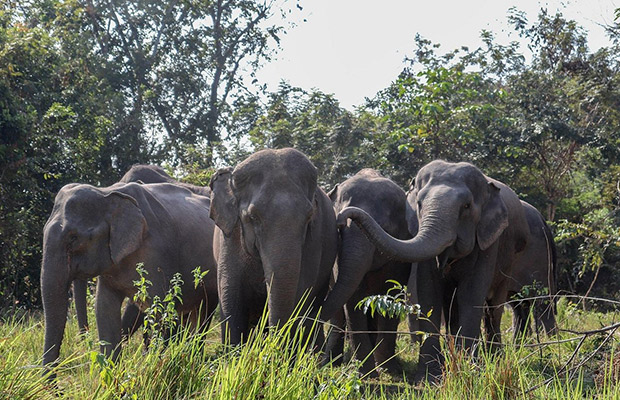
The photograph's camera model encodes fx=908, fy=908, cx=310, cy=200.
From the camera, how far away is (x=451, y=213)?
301 inches

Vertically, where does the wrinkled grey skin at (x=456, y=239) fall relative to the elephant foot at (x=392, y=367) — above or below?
above

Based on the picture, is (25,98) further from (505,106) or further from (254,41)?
(254,41)

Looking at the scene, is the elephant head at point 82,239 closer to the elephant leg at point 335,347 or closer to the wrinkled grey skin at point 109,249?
the wrinkled grey skin at point 109,249

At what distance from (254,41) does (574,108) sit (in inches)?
442

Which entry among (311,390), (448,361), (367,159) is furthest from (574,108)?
(311,390)

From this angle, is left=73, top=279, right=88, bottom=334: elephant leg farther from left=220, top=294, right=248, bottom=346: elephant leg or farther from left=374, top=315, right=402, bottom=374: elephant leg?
left=374, top=315, right=402, bottom=374: elephant leg

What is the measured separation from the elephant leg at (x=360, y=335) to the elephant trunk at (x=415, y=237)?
3.25 feet

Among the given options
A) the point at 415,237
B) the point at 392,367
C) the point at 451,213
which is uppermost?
the point at 451,213

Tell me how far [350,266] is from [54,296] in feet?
7.83

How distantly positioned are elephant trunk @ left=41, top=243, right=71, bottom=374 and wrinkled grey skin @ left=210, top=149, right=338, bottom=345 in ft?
4.18

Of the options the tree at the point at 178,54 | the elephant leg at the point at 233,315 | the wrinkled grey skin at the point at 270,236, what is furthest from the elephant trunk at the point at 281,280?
the tree at the point at 178,54

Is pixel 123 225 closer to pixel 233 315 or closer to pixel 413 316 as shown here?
pixel 233 315

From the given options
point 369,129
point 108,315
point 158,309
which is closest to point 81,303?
point 108,315

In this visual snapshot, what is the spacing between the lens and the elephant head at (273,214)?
629 centimetres
